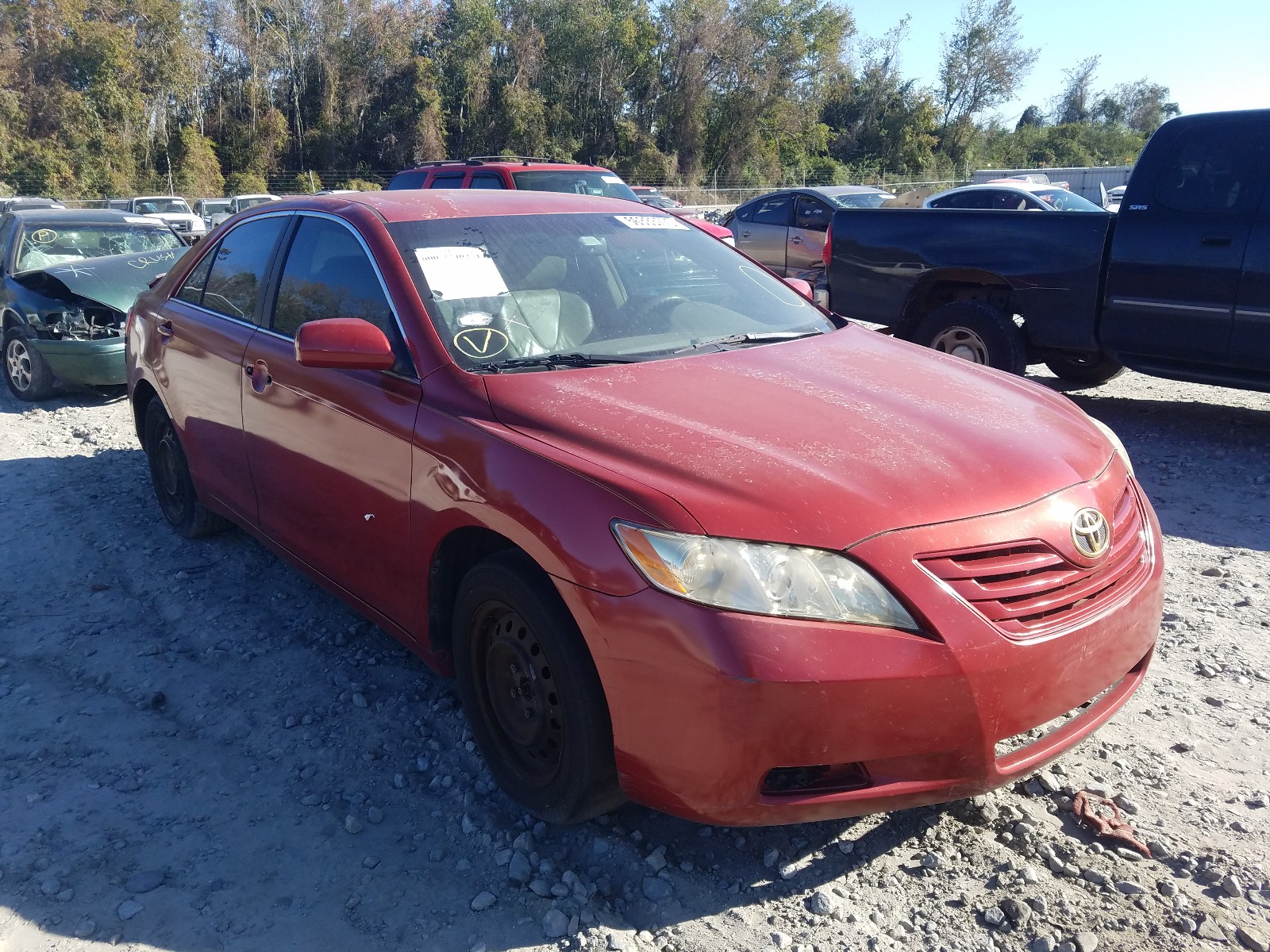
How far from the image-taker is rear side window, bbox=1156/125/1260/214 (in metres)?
5.91

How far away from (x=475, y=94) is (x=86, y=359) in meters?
46.2

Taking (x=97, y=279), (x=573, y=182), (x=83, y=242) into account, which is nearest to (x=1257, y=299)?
(x=573, y=182)

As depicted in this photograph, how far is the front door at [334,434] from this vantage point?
3096 millimetres

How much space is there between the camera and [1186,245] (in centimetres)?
604

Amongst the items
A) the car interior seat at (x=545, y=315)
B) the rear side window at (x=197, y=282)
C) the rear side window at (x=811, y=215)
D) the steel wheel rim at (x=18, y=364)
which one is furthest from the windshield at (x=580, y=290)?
the rear side window at (x=811, y=215)

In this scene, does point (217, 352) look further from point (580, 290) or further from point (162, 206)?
point (162, 206)

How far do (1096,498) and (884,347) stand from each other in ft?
3.80

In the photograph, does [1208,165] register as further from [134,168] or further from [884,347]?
[134,168]

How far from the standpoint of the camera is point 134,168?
138 feet

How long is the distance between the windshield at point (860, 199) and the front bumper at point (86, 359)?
33.4 feet

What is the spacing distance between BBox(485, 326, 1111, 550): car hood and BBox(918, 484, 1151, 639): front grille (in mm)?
112

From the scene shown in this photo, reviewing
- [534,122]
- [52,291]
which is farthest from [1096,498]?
[534,122]

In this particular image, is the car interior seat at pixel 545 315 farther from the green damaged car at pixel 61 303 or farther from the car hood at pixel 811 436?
the green damaged car at pixel 61 303

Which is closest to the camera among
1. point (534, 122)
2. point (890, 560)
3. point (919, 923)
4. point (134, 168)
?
point (890, 560)
